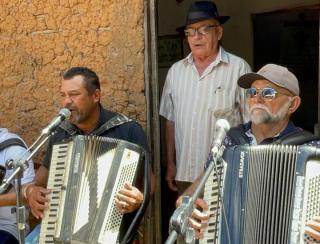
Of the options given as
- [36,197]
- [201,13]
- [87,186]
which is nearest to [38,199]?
[36,197]

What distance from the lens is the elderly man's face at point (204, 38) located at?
4793 mm

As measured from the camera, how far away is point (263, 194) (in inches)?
138

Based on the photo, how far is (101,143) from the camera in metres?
4.14

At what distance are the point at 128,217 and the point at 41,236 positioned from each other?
0.50 metres

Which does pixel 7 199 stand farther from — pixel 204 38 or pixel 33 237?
pixel 204 38

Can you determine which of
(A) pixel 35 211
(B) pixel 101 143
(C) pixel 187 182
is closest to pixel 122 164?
(B) pixel 101 143

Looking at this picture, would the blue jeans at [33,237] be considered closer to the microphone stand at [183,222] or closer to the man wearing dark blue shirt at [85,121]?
the man wearing dark blue shirt at [85,121]

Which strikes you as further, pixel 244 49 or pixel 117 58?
pixel 244 49

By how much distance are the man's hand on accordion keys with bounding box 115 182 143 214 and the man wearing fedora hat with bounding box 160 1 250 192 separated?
849 mm

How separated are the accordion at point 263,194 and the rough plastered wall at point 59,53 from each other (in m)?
1.68

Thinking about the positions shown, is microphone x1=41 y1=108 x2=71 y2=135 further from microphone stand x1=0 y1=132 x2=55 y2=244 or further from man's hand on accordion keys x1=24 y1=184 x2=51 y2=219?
man's hand on accordion keys x1=24 y1=184 x2=51 y2=219

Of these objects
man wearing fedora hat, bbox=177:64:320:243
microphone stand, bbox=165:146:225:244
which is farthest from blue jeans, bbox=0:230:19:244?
microphone stand, bbox=165:146:225:244

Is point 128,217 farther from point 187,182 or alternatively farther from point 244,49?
point 244,49

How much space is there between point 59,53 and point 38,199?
1.46 metres
